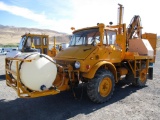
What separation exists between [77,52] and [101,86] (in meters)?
1.43

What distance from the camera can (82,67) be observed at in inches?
226

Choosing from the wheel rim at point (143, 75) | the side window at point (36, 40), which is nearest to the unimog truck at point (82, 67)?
the wheel rim at point (143, 75)

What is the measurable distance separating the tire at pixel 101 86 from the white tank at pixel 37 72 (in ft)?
4.58

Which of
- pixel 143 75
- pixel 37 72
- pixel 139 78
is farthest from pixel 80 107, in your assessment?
pixel 143 75

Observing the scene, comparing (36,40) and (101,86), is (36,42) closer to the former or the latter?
(36,40)

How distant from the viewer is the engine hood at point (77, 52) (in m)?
6.01

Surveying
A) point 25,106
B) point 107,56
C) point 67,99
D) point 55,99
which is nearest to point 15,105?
point 25,106

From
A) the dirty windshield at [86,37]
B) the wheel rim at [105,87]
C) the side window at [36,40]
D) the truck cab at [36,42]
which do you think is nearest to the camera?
the wheel rim at [105,87]

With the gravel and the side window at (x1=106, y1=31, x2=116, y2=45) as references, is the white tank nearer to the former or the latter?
the gravel

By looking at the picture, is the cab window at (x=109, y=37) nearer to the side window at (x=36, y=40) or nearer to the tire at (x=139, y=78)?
the tire at (x=139, y=78)

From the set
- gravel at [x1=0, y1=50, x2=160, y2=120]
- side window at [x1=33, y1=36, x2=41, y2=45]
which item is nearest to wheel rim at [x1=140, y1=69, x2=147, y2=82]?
gravel at [x1=0, y1=50, x2=160, y2=120]

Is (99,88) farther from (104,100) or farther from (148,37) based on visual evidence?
(148,37)

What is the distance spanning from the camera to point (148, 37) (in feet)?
31.6

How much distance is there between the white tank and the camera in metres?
4.91
